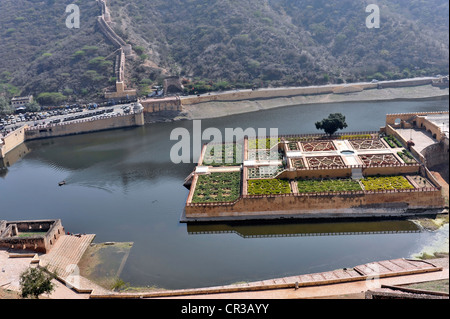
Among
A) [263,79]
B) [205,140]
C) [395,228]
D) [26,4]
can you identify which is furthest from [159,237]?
[26,4]

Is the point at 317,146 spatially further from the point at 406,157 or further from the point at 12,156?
the point at 12,156

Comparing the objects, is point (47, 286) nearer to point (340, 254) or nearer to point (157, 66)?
point (340, 254)

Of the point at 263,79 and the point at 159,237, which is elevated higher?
the point at 263,79

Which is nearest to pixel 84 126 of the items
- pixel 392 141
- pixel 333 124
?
pixel 333 124

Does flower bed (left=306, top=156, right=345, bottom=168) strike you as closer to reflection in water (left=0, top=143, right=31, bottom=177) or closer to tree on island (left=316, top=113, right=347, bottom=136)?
tree on island (left=316, top=113, right=347, bottom=136)

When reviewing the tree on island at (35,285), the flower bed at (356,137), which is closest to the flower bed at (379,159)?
the flower bed at (356,137)

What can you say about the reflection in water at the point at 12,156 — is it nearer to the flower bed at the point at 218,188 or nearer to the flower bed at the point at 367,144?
the flower bed at the point at 218,188
